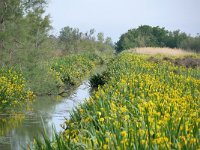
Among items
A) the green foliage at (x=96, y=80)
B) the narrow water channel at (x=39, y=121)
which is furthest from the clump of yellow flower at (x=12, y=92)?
the green foliage at (x=96, y=80)

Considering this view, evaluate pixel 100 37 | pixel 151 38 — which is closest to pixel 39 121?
pixel 100 37

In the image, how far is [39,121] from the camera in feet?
41.0

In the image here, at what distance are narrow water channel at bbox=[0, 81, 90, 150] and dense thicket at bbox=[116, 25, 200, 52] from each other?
50089 millimetres

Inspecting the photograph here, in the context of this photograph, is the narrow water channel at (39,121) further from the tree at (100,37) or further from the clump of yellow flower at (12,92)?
the tree at (100,37)

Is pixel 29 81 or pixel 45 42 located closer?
pixel 29 81

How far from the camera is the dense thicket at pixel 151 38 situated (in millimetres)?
69062

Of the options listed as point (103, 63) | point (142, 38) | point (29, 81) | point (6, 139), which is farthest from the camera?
point (142, 38)

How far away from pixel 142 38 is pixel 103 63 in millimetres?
26641

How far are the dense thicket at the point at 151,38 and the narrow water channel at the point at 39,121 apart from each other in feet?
164

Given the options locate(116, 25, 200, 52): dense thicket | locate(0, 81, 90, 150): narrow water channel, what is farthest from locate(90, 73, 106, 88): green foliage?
locate(116, 25, 200, 52): dense thicket

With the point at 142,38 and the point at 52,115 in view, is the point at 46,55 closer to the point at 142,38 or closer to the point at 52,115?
the point at 52,115

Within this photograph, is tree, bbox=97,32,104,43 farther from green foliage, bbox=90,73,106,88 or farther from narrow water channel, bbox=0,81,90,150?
narrow water channel, bbox=0,81,90,150

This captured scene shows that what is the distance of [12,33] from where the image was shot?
18047mm

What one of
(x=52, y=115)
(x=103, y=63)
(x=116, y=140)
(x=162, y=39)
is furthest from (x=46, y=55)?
(x=162, y=39)
